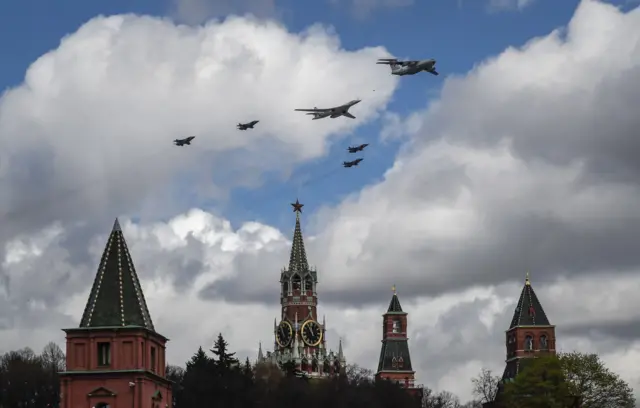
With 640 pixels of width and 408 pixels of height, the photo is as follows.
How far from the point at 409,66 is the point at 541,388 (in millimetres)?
46838

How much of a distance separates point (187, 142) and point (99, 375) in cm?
3319

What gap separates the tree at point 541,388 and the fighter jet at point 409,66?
43686 mm

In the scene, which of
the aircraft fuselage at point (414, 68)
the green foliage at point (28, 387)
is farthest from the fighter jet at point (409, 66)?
the green foliage at point (28, 387)

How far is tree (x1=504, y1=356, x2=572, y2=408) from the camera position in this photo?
135 metres

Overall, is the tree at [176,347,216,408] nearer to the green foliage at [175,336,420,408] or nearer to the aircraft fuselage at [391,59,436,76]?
the green foliage at [175,336,420,408]

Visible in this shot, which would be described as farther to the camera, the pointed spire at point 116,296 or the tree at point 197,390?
the tree at point 197,390

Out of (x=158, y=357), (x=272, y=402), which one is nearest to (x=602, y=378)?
(x=272, y=402)

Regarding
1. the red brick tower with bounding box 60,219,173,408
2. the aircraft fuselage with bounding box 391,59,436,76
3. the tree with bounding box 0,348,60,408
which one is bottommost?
the red brick tower with bounding box 60,219,173,408

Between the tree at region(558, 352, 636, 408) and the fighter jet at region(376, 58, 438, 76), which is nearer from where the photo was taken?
the fighter jet at region(376, 58, 438, 76)

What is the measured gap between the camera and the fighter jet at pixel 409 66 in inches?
4043

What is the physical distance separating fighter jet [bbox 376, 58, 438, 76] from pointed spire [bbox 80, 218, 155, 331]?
24.5 metres

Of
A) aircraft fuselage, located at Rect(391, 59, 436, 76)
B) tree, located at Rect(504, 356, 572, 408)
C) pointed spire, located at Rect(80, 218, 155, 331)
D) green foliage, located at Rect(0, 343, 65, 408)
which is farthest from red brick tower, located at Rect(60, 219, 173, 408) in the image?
green foliage, located at Rect(0, 343, 65, 408)

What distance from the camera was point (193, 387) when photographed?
156 metres

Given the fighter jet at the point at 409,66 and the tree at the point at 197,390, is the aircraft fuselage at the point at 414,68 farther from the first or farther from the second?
the tree at the point at 197,390
